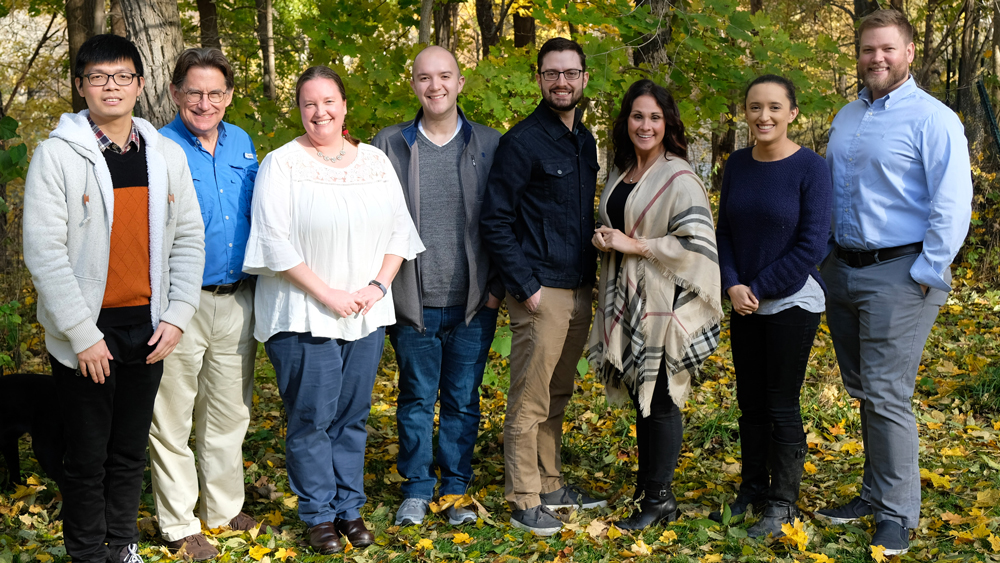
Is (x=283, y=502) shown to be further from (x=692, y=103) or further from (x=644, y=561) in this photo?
(x=692, y=103)

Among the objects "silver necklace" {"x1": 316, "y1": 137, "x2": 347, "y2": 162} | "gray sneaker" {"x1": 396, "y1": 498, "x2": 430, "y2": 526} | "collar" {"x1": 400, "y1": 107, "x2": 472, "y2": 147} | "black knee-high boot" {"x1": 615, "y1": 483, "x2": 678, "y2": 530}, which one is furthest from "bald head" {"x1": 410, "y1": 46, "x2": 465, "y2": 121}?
"black knee-high boot" {"x1": 615, "y1": 483, "x2": 678, "y2": 530}

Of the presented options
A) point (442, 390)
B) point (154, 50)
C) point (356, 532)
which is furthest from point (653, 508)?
point (154, 50)

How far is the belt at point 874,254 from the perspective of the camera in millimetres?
3275

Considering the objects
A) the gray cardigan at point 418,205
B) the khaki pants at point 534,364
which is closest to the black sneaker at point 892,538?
the khaki pants at point 534,364

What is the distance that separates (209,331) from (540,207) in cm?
→ 157

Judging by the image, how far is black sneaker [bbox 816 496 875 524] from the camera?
3622 mm

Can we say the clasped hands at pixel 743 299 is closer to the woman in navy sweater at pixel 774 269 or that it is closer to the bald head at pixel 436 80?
the woman in navy sweater at pixel 774 269

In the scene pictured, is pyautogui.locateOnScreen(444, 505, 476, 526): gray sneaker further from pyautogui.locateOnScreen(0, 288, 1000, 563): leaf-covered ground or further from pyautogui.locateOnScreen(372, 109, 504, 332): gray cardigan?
pyautogui.locateOnScreen(372, 109, 504, 332): gray cardigan

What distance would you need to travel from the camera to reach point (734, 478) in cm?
425

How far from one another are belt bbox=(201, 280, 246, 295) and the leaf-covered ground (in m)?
1.14

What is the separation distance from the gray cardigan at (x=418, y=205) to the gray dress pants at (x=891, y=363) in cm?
165

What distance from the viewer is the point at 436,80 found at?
139 inches

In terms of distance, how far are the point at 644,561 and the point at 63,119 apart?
9.53 ft

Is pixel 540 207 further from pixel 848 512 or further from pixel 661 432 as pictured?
pixel 848 512
